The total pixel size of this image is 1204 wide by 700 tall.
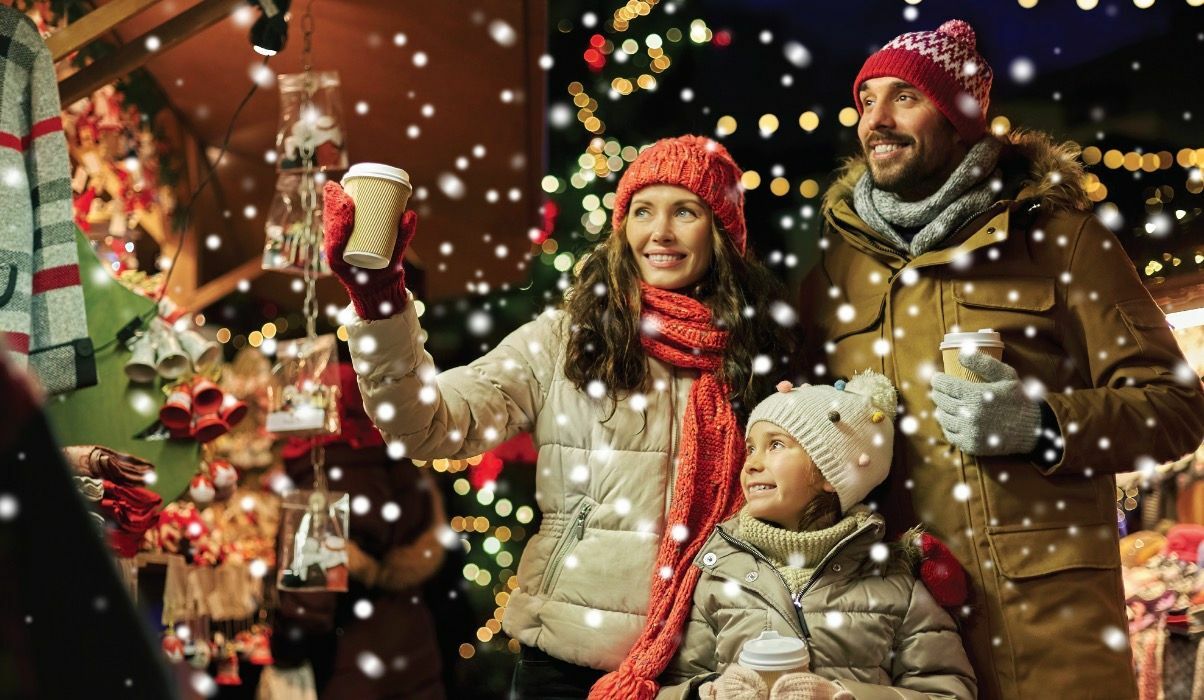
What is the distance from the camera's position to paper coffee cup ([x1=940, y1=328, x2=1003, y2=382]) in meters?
2.15

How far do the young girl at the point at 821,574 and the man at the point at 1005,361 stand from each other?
0.17 metres

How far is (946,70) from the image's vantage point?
2.47m

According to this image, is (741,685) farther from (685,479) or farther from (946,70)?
(946,70)

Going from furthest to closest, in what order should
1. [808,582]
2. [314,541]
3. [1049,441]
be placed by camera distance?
[314,541], [1049,441], [808,582]

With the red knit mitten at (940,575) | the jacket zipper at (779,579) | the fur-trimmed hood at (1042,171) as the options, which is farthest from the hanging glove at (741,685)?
the fur-trimmed hood at (1042,171)

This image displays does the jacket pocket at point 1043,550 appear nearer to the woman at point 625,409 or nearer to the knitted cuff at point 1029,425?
the knitted cuff at point 1029,425

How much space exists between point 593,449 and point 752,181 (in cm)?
197

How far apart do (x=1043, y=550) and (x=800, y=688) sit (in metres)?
0.71

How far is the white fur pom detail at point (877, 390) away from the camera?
232cm

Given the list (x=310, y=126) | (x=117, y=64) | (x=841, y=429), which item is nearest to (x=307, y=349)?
(x=310, y=126)

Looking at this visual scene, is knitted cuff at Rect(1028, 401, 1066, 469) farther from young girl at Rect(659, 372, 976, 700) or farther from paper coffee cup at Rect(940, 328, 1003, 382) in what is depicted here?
young girl at Rect(659, 372, 976, 700)

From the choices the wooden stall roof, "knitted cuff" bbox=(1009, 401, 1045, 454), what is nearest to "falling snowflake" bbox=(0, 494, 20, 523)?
"knitted cuff" bbox=(1009, 401, 1045, 454)

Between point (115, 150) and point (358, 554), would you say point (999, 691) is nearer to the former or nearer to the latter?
point (358, 554)

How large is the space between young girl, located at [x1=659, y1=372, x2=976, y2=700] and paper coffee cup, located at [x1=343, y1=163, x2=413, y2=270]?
0.84 metres
